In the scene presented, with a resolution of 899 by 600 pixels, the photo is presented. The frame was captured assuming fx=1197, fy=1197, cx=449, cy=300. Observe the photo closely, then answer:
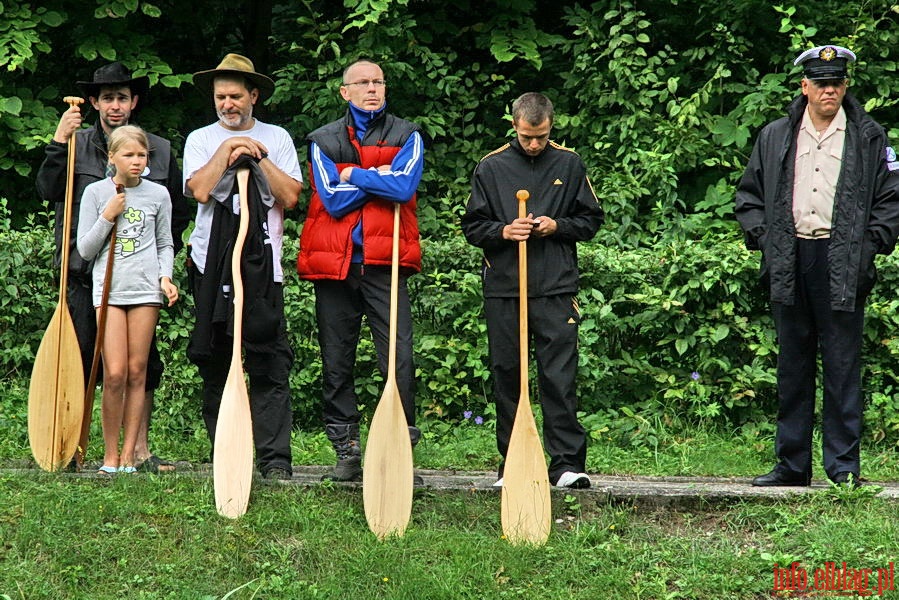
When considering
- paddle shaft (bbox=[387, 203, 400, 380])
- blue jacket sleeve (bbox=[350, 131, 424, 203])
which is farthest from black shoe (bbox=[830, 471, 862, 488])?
blue jacket sleeve (bbox=[350, 131, 424, 203])

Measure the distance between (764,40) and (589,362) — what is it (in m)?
3.92

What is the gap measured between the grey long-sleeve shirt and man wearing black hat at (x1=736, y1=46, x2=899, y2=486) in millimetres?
2991

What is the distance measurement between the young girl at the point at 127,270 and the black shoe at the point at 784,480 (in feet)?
10.3

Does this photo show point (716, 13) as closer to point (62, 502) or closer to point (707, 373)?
point (707, 373)

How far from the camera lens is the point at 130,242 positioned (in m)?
5.93

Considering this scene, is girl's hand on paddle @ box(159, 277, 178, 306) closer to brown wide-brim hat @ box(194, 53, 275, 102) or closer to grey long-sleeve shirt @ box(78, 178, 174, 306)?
grey long-sleeve shirt @ box(78, 178, 174, 306)

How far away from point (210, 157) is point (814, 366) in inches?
126

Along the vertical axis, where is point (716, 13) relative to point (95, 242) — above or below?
above

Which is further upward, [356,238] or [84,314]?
[356,238]

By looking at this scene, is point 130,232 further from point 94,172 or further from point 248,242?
point 248,242

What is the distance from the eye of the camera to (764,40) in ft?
33.2

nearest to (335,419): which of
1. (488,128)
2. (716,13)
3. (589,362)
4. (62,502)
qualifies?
(62,502)

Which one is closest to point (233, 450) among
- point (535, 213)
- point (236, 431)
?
point (236, 431)

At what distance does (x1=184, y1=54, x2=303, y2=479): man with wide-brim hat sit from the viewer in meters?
5.78
